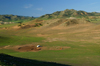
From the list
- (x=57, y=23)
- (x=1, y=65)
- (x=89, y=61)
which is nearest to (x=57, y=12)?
(x=57, y=23)

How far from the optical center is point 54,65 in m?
16.3

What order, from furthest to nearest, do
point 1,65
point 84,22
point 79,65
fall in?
point 84,22
point 79,65
point 1,65

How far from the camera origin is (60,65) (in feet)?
55.3

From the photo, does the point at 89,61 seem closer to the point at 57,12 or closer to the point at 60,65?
the point at 60,65

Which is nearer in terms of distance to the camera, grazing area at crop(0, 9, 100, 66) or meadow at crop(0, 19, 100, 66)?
grazing area at crop(0, 9, 100, 66)

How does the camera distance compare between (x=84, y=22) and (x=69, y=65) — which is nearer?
(x=69, y=65)

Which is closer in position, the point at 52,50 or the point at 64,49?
the point at 52,50

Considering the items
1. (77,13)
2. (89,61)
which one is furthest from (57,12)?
(89,61)

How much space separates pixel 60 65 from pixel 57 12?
144 metres

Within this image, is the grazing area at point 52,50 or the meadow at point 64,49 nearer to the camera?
the grazing area at point 52,50

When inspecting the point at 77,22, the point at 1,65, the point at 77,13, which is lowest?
the point at 1,65

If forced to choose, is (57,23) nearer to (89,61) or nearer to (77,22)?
(77,22)

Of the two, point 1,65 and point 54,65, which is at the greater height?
point 1,65

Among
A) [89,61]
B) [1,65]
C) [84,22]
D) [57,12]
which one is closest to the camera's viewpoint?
[1,65]
